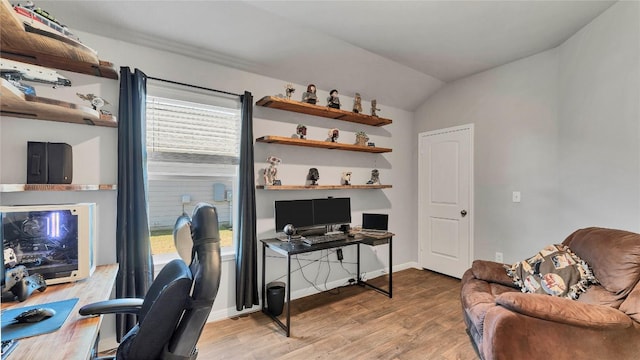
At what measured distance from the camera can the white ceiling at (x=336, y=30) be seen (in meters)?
2.04

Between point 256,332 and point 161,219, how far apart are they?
4.35 feet

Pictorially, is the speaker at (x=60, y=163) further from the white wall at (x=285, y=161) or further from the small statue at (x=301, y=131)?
the small statue at (x=301, y=131)

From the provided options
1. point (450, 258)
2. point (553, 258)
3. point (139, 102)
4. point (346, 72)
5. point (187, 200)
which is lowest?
point (450, 258)

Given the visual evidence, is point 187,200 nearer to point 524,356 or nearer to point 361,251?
point 361,251

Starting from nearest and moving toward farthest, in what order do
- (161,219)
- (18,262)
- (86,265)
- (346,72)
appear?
(18,262), (86,265), (161,219), (346,72)

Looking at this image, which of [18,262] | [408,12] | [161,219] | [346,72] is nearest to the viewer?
[18,262]

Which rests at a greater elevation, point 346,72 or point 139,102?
point 346,72

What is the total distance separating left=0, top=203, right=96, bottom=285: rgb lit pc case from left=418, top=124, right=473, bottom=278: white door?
3835mm

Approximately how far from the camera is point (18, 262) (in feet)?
4.71

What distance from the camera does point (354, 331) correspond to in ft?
7.75

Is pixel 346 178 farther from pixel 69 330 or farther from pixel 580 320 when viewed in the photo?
pixel 69 330

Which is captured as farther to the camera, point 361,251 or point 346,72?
point 361,251

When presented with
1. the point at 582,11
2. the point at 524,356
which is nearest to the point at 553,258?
the point at 524,356

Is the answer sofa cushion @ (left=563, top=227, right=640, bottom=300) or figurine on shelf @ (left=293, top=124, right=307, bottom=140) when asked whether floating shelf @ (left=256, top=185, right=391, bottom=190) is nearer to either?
figurine on shelf @ (left=293, top=124, right=307, bottom=140)
